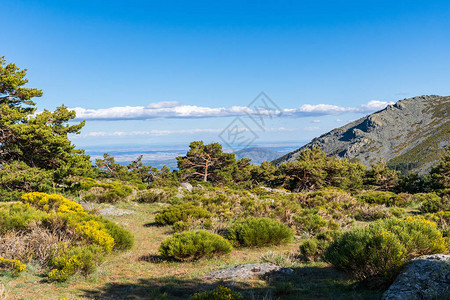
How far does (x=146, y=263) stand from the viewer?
7.14 m

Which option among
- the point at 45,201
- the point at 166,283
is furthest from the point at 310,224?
the point at 45,201

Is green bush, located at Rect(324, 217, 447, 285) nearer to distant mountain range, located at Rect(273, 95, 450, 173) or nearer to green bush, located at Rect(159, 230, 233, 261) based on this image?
green bush, located at Rect(159, 230, 233, 261)

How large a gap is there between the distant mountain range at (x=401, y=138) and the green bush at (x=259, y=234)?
417ft

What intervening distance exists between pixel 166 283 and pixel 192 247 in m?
1.52

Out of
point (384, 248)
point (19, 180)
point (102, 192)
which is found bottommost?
point (102, 192)

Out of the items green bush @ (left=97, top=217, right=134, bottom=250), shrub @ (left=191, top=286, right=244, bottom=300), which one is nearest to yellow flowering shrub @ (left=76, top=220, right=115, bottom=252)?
green bush @ (left=97, top=217, right=134, bottom=250)

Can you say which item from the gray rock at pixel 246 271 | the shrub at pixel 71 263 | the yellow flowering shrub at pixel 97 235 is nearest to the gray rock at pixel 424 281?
the gray rock at pixel 246 271

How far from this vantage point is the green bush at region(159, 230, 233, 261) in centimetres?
707

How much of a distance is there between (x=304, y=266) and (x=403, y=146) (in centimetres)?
17165

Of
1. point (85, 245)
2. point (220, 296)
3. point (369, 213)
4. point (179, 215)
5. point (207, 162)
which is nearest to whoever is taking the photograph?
point (220, 296)

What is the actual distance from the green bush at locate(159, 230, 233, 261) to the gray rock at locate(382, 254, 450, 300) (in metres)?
4.24

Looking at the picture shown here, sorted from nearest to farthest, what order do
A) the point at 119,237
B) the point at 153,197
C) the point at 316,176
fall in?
the point at 119,237
the point at 153,197
the point at 316,176

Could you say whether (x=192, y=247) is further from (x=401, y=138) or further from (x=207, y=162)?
(x=401, y=138)

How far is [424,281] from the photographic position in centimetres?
396
